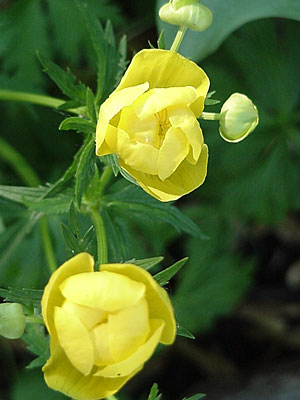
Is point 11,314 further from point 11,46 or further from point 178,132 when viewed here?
point 11,46

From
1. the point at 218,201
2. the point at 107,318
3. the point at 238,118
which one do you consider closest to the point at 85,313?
the point at 107,318

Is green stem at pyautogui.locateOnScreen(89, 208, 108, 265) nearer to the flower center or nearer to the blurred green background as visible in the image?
the flower center

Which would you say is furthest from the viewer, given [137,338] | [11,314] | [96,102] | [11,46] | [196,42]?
[11,46]

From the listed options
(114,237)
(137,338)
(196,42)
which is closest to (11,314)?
(137,338)

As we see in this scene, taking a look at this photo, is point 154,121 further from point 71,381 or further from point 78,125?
point 71,381

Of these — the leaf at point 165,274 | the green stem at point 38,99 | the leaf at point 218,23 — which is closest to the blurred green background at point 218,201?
the green stem at point 38,99

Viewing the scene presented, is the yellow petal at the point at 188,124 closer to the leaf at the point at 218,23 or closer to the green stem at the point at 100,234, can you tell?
the green stem at the point at 100,234
